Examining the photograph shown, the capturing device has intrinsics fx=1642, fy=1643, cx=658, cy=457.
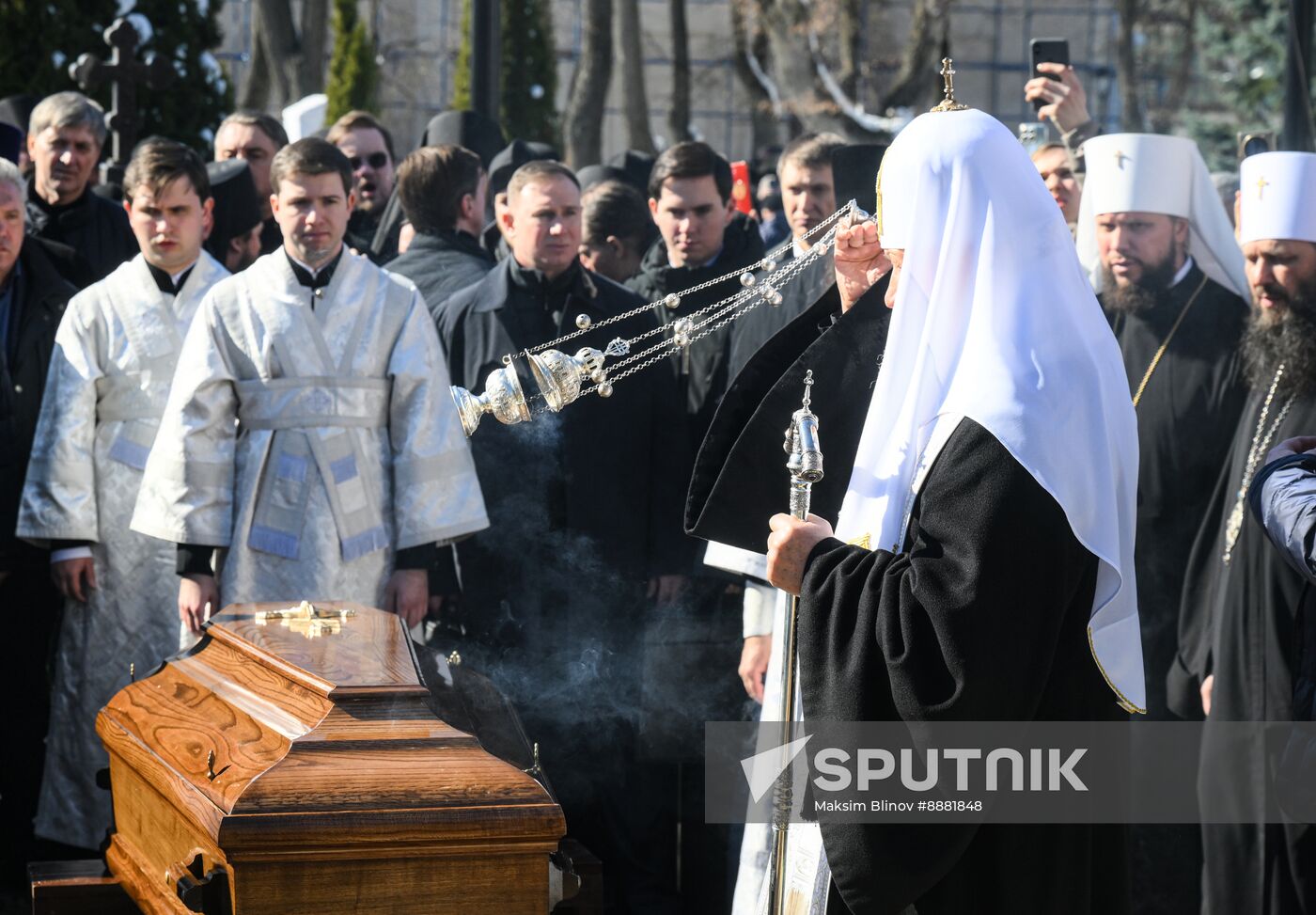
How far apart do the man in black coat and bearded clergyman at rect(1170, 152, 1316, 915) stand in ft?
5.55

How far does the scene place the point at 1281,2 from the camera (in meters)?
15.9

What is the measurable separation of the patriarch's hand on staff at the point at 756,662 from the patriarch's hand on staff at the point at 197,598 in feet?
5.47

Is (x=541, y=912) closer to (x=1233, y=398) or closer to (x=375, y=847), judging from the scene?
(x=375, y=847)

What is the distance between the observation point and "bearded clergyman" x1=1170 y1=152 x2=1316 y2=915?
15.2 feet

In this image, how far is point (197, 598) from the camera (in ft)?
16.5


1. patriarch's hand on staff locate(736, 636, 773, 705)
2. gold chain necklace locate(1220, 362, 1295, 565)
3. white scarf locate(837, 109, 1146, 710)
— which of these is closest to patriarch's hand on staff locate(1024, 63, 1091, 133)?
gold chain necklace locate(1220, 362, 1295, 565)

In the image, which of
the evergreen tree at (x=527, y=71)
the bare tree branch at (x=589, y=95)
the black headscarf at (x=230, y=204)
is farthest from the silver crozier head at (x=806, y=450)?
the evergreen tree at (x=527, y=71)

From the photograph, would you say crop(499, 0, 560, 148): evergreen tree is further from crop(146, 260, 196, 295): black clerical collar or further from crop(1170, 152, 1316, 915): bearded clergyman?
crop(1170, 152, 1316, 915): bearded clergyman

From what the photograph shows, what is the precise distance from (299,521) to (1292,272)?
315 cm

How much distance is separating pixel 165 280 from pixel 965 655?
392 centimetres

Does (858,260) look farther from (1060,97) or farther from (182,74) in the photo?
(182,74)

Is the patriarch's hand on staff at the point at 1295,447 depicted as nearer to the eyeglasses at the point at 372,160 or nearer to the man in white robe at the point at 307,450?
the man in white robe at the point at 307,450

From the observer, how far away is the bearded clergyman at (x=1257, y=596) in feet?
15.2

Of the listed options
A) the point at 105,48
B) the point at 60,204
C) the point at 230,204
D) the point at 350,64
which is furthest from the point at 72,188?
the point at 350,64
